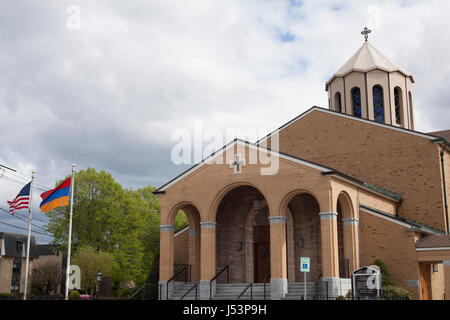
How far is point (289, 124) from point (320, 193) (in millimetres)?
11518

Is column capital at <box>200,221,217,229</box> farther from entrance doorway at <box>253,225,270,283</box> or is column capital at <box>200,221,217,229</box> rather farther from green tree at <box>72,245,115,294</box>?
green tree at <box>72,245,115,294</box>

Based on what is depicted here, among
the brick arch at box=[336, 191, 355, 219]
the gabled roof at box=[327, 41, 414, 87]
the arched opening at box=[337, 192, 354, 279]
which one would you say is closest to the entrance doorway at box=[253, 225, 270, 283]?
Answer: the arched opening at box=[337, 192, 354, 279]

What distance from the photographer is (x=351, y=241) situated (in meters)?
25.2

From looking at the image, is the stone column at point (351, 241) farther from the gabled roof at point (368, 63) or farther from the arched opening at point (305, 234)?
the gabled roof at point (368, 63)

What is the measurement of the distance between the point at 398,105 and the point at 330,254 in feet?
58.0

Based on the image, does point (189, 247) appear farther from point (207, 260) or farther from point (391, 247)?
point (391, 247)

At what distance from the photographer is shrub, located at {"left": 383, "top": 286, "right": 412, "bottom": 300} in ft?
76.0

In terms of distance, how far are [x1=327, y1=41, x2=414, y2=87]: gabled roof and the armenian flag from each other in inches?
830

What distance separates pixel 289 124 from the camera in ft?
114

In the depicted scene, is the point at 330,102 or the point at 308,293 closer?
the point at 308,293
